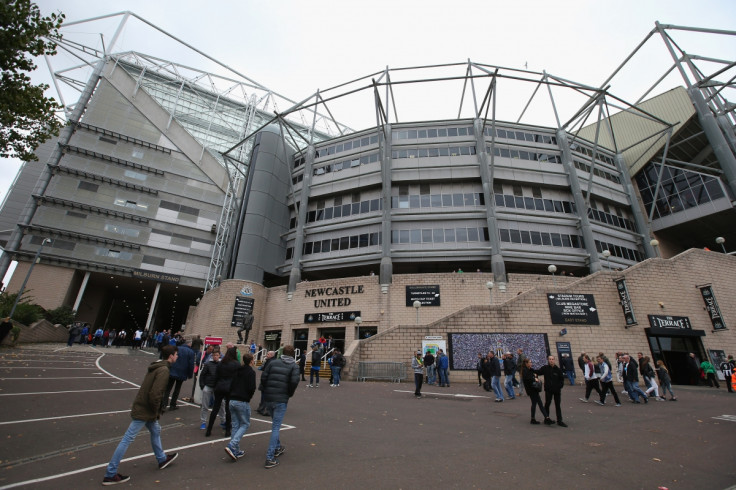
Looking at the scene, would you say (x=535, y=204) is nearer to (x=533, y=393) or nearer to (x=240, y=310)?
(x=533, y=393)

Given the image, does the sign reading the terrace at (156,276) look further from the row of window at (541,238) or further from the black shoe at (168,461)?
the black shoe at (168,461)

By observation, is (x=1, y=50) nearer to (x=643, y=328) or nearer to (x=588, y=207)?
(x=643, y=328)

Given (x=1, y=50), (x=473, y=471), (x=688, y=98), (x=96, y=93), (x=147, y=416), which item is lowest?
(x=473, y=471)

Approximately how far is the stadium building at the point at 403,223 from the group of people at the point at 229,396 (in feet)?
43.5

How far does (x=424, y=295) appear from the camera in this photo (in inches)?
1072

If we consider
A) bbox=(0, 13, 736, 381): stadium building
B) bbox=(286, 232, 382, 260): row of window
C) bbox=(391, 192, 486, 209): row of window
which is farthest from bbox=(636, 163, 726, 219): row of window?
bbox=(286, 232, 382, 260): row of window

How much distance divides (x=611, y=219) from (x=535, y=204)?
932 cm

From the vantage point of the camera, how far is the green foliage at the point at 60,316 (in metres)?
31.7

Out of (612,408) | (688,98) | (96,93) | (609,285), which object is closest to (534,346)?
(609,285)

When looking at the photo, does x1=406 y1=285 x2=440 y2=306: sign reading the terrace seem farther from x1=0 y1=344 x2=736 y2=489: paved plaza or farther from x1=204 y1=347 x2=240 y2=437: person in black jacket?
x1=204 y1=347 x2=240 y2=437: person in black jacket

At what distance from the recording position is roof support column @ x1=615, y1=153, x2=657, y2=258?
3484 cm

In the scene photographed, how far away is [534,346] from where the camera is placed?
20047 mm

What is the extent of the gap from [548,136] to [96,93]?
55.5m

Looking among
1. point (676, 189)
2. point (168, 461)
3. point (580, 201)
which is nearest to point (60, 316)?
point (168, 461)
